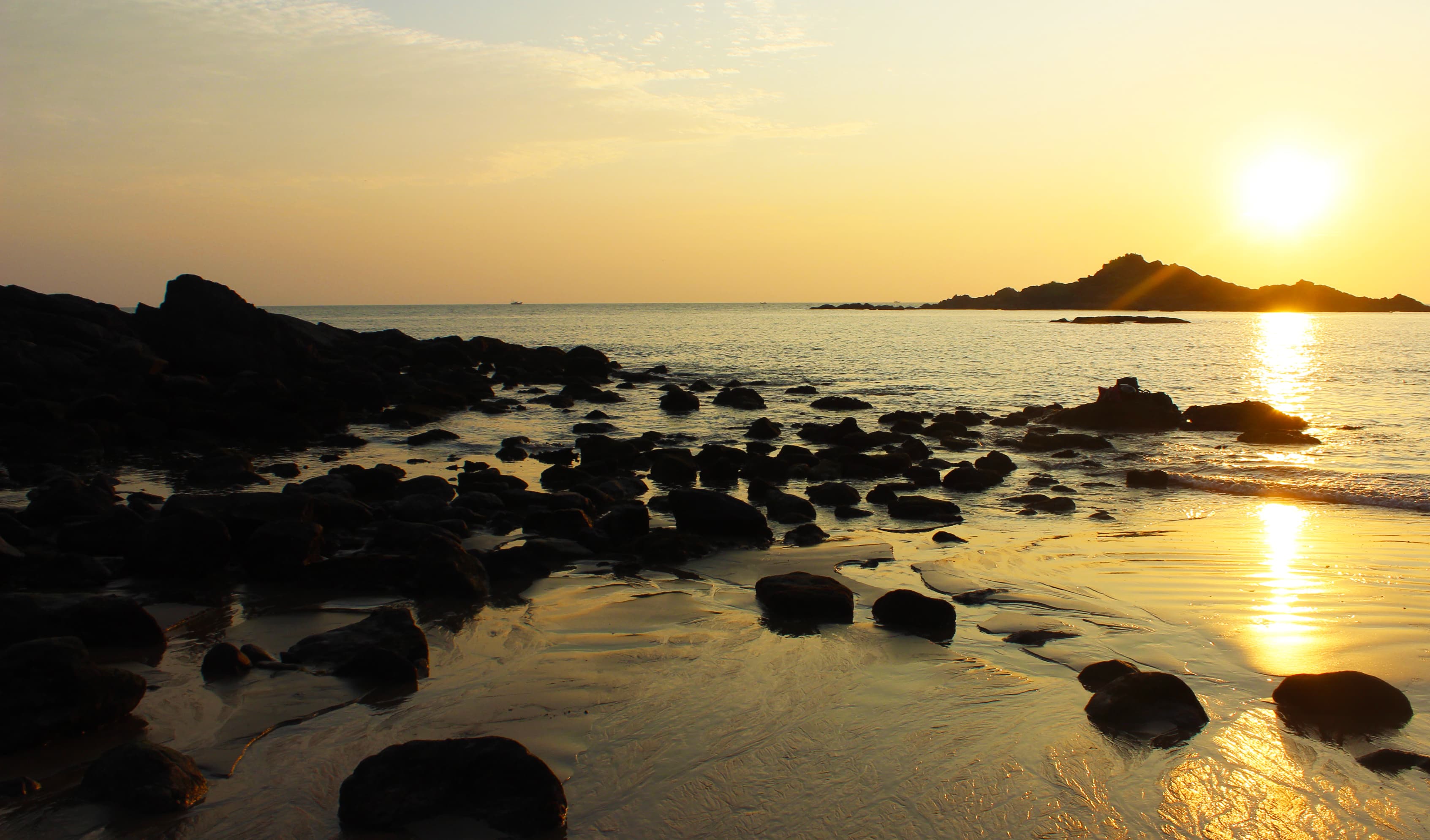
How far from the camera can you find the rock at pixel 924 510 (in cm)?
1207

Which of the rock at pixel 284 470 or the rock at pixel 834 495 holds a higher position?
the rock at pixel 834 495

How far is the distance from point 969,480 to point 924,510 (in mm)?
2668

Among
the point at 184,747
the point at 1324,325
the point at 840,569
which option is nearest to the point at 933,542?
the point at 840,569

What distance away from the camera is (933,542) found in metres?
10.6

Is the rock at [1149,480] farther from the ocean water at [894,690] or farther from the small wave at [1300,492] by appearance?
the ocean water at [894,690]

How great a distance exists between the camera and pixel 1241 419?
72.0 feet

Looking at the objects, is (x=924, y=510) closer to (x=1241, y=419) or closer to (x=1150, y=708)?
(x=1150, y=708)

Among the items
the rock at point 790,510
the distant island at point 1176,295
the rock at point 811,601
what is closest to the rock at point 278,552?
the rock at point 811,601

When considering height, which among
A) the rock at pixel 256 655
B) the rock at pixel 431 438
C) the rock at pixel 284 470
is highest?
the rock at pixel 256 655

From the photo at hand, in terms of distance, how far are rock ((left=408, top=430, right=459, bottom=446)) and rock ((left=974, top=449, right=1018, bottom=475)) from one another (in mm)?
11593

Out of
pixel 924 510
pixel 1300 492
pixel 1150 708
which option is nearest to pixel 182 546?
pixel 1150 708

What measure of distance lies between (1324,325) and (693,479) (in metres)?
117

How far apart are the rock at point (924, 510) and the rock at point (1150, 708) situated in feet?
20.7

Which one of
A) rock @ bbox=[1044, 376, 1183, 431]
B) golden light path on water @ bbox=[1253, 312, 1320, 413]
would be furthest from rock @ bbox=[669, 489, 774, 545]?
golden light path on water @ bbox=[1253, 312, 1320, 413]
